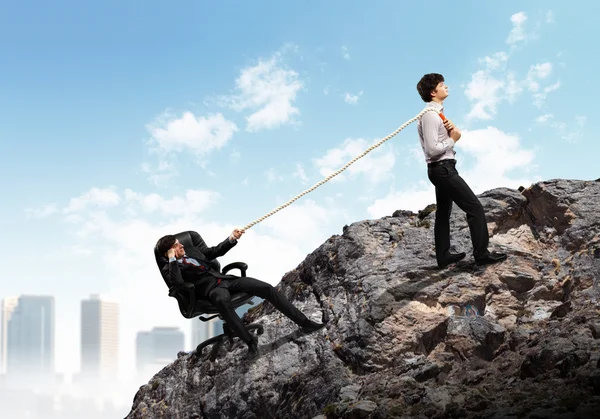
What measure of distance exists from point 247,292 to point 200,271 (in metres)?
0.77

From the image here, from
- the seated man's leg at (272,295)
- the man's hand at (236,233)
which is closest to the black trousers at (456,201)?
the seated man's leg at (272,295)

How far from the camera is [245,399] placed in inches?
410

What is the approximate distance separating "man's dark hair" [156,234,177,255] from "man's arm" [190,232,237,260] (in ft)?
1.83

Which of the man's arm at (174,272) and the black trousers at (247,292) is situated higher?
the man's arm at (174,272)

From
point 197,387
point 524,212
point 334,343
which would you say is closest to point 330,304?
point 334,343

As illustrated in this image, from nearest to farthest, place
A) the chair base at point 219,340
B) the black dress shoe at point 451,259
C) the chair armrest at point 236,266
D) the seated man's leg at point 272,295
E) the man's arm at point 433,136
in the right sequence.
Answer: the man's arm at point 433,136 → the seated man's leg at point 272,295 → the black dress shoe at point 451,259 → the chair armrest at point 236,266 → the chair base at point 219,340

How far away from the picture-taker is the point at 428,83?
1029 cm

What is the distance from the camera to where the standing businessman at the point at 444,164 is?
9.98 m

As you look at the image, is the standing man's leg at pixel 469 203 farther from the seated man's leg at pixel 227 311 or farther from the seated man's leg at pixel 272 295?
the seated man's leg at pixel 227 311

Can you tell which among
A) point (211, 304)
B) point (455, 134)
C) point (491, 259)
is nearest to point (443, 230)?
point (491, 259)

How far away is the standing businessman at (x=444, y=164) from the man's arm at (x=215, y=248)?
315 cm

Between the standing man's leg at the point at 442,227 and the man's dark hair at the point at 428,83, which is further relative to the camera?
the standing man's leg at the point at 442,227

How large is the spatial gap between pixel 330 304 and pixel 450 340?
7.13 feet

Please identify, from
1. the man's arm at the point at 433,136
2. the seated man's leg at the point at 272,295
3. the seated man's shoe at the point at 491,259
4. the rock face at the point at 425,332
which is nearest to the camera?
the rock face at the point at 425,332
